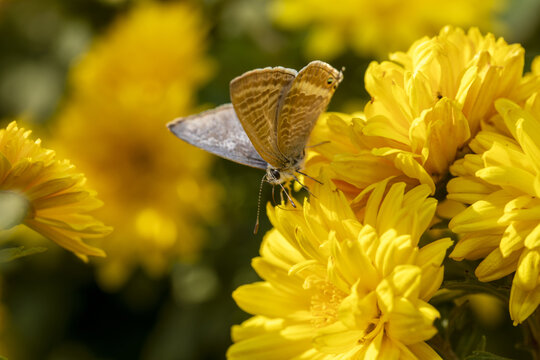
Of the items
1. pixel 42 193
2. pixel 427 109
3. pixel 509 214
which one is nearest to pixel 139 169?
pixel 42 193

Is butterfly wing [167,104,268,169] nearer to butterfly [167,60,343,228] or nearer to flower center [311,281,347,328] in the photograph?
butterfly [167,60,343,228]

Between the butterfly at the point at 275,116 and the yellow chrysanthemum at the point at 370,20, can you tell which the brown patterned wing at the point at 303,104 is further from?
the yellow chrysanthemum at the point at 370,20

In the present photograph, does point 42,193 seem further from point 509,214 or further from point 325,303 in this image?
point 509,214

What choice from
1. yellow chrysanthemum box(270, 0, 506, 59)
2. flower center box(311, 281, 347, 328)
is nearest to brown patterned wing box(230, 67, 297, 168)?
flower center box(311, 281, 347, 328)

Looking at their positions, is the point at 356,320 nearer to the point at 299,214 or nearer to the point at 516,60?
the point at 299,214

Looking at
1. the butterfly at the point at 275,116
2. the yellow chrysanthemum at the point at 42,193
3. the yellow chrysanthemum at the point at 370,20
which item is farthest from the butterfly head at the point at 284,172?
the yellow chrysanthemum at the point at 370,20

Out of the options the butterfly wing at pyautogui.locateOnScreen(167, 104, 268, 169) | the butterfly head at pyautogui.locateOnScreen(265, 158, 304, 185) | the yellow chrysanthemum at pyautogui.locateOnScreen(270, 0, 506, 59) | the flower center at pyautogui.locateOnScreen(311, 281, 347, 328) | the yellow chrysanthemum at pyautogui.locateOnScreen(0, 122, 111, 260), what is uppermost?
the yellow chrysanthemum at pyautogui.locateOnScreen(270, 0, 506, 59)

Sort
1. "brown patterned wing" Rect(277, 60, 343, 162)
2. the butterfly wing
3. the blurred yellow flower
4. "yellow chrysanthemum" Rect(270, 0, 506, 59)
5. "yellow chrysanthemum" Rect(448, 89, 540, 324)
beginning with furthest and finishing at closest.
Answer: "yellow chrysanthemum" Rect(270, 0, 506, 59)
the blurred yellow flower
the butterfly wing
"brown patterned wing" Rect(277, 60, 343, 162)
"yellow chrysanthemum" Rect(448, 89, 540, 324)
